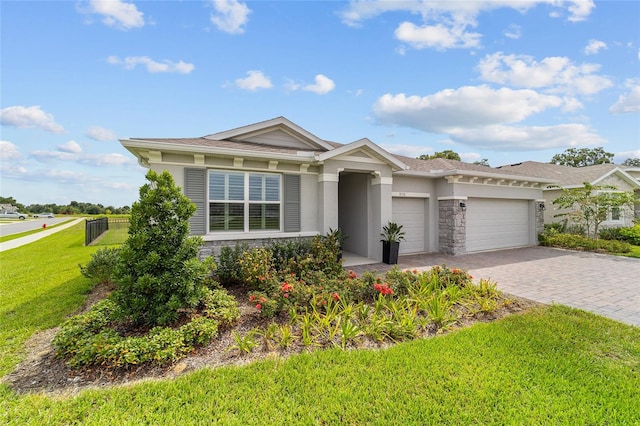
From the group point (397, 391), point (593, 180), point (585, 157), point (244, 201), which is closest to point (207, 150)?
point (244, 201)

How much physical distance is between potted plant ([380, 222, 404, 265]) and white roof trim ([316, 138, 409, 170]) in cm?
210

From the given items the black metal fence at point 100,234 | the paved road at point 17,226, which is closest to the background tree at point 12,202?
the paved road at point 17,226

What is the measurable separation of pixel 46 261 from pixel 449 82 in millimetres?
17898

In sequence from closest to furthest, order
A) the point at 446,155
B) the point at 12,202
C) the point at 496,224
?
1. the point at 496,224
2. the point at 446,155
3. the point at 12,202

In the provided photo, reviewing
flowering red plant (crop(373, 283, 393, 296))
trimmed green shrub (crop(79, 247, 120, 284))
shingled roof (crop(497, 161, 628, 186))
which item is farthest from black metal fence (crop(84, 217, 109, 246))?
shingled roof (crop(497, 161, 628, 186))

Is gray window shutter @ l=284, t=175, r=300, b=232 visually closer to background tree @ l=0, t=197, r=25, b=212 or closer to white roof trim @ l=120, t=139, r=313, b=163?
white roof trim @ l=120, t=139, r=313, b=163

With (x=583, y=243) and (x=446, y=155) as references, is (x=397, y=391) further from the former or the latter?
(x=446, y=155)

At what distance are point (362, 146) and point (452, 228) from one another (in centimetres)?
524

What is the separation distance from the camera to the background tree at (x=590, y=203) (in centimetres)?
1382

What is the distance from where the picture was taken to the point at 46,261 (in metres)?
10.9

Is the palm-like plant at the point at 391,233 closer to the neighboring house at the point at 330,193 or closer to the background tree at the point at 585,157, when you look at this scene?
the neighboring house at the point at 330,193

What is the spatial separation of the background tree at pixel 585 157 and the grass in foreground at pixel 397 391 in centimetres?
5082

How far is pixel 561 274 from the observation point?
852 cm

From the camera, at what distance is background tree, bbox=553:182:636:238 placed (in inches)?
544
